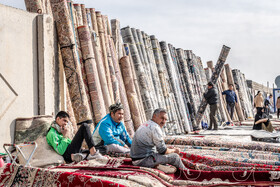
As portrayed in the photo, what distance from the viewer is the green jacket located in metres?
4.34

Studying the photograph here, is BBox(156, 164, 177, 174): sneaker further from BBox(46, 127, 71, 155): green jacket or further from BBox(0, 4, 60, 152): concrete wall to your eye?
BBox(0, 4, 60, 152): concrete wall

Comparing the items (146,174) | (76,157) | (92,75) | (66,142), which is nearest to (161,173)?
(146,174)

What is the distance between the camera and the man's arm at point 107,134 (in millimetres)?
4859

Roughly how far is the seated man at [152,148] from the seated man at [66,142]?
0.61 metres

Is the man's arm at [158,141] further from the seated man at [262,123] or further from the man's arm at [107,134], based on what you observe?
the seated man at [262,123]

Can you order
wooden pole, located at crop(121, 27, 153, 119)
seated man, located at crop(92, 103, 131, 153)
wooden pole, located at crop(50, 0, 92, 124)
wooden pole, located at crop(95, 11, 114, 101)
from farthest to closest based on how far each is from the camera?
wooden pole, located at crop(121, 27, 153, 119) → wooden pole, located at crop(95, 11, 114, 101) → wooden pole, located at crop(50, 0, 92, 124) → seated man, located at crop(92, 103, 131, 153)

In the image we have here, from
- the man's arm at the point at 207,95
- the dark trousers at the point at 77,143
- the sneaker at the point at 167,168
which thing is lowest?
the sneaker at the point at 167,168

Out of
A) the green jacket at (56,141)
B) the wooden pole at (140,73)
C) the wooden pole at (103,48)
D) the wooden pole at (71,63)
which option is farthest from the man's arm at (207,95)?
the green jacket at (56,141)

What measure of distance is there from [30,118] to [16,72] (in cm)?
69

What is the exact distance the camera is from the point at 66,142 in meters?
4.43

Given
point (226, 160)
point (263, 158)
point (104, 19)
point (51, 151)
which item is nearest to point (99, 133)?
point (51, 151)

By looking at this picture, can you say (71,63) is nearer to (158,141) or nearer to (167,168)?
(158,141)

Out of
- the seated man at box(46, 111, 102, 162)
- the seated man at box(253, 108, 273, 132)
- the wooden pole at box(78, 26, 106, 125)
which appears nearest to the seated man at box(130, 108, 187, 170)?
the seated man at box(46, 111, 102, 162)

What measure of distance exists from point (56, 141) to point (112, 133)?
86 cm
